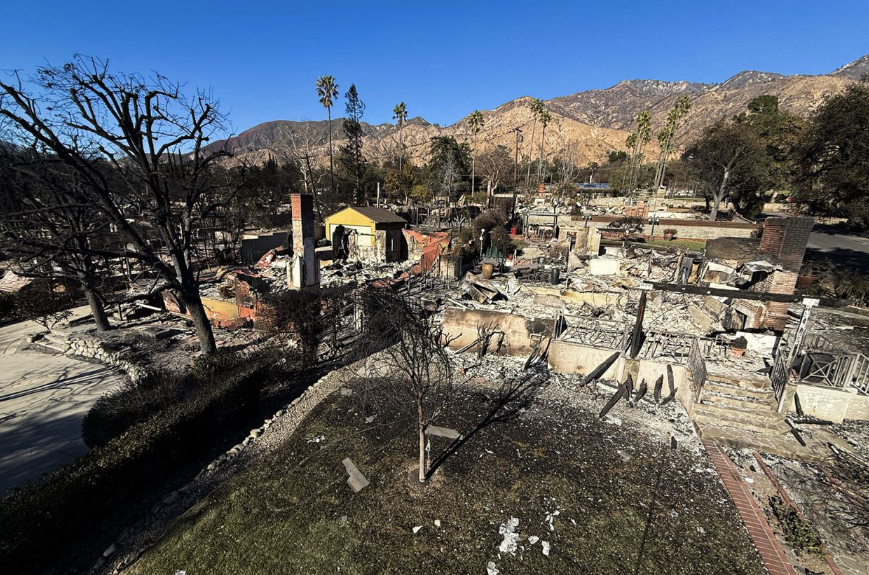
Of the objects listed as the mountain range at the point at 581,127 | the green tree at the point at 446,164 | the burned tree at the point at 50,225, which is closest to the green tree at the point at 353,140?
the green tree at the point at 446,164

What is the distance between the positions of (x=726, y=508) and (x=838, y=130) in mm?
20636

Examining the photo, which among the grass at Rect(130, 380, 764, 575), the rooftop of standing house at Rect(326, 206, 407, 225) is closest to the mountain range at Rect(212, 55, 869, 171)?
the rooftop of standing house at Rect(326, 206, 407, 225)

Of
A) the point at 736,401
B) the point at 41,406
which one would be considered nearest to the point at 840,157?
the point at 736,401

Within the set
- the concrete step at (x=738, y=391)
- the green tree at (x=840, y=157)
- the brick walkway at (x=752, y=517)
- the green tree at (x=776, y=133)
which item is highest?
the green tree at (x=776, y=133)

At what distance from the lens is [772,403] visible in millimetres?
8312

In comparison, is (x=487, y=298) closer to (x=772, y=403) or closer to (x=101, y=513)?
(x=772, y=403)

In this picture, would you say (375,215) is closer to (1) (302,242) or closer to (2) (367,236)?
(2) (367,236)

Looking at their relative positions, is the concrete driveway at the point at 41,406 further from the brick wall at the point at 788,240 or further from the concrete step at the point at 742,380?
the brick wall at the point at 788,240

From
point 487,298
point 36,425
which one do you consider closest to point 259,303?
point 36,425

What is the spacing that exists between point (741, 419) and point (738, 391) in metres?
0.65

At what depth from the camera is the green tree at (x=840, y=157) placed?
52.1ft

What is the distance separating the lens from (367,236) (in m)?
26.4

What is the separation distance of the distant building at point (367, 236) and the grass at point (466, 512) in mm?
19247

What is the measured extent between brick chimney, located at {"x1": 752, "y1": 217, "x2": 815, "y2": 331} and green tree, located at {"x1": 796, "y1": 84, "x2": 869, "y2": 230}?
24.4 ft
